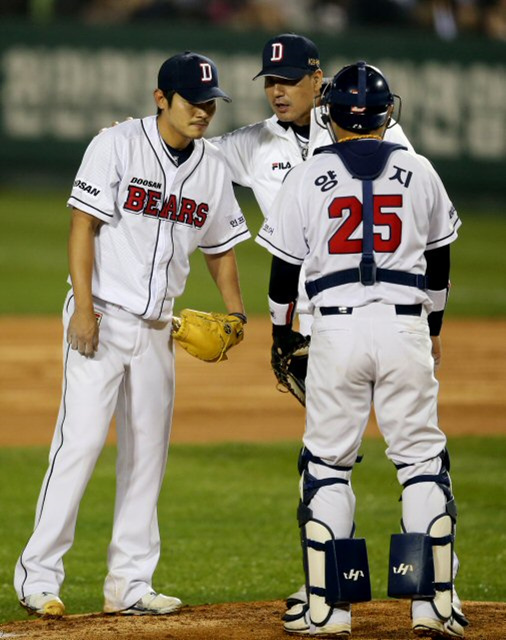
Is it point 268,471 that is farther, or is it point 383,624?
point 268,471

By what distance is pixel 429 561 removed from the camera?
4398 mm

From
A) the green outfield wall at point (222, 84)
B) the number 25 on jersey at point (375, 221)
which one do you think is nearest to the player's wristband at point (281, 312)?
the number 25 on jersey at point (375, 221)

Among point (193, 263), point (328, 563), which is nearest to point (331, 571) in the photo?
point (328, 563)

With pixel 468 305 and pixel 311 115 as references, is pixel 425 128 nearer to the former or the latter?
pixel 468 305

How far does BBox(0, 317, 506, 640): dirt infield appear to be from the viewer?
4742mm

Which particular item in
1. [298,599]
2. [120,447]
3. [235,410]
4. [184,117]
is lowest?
[298,599]

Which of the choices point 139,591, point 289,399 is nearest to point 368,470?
point 289,399

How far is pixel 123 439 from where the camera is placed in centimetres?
520

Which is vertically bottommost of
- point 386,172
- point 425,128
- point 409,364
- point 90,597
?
point 90,597

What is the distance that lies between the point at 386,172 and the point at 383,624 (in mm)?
1654

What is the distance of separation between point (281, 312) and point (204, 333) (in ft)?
1.63

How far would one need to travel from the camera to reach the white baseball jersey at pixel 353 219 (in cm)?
439

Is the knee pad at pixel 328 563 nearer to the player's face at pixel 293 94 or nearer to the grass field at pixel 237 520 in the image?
the grass field at pixel 237 520

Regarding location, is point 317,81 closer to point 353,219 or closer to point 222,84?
point 353,219
